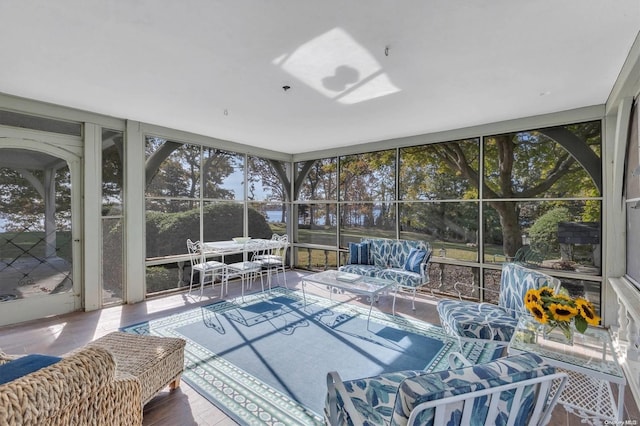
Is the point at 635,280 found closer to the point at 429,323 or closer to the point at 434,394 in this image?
the point at 429,323

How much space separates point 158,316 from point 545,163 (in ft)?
18.5

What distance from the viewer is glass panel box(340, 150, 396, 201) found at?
18.4ft

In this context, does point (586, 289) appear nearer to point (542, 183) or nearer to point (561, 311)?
point (542, 183)

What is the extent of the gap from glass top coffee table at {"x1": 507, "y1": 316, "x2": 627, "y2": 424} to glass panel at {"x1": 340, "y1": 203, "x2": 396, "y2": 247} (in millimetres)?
3279

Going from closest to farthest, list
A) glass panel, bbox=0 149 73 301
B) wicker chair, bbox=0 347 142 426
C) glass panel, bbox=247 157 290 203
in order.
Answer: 1. wicker chair, bbox=0 347 142 426
2. glass panel, bbox=0 149 73 301
3. glass panel, bbox=247 157 290 203

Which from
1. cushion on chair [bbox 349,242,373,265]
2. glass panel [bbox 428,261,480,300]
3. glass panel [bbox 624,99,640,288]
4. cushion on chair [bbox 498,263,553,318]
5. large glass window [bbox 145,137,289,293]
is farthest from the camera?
cushion on chair [bbox 349,242,373,265]

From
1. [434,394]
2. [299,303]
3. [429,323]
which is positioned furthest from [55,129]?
[429,323]

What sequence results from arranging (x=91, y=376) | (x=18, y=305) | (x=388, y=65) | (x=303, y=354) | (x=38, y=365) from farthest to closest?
(x=18, y=305)
(x=303, y=354)
(x=388, y=65)
(x=38, y=365)
(x=91, y=376)

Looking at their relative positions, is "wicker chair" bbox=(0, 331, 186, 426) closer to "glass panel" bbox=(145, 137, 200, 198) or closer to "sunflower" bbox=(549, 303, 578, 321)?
"sunflower" bbox=(549, 303, 578, 321)

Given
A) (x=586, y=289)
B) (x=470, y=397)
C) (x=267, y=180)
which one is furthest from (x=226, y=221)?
(x=586, y=289)

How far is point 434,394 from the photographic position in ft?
3.08

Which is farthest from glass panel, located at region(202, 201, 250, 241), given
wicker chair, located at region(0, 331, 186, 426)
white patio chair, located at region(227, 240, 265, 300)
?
wicker chair, located at region(0, 331, 186, 426)

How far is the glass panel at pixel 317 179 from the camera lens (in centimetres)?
643

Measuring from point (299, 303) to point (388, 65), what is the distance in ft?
11.0
